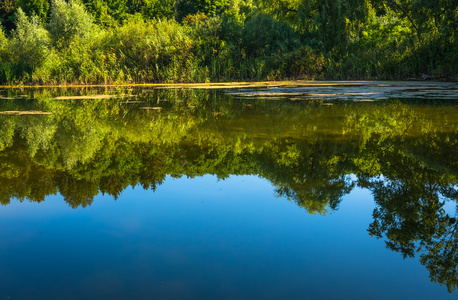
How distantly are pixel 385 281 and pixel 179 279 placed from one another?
0.84m

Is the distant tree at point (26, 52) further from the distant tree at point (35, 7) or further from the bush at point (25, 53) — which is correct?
the distant tree at point (35, 7)

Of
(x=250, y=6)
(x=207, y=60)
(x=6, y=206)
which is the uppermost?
(x=250, y=6)

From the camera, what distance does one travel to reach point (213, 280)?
1752 mm

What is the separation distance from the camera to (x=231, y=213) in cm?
252

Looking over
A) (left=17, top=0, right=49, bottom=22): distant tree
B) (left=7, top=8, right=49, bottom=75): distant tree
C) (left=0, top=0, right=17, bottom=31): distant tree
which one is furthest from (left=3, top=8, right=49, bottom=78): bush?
(left=0, top=0, right=17, bottom=31): distant tree

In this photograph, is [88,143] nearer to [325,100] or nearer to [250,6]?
[325,100]

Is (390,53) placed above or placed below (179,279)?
above

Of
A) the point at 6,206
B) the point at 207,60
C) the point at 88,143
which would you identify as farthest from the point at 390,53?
the point at 6,206

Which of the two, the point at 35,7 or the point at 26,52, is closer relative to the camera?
the point at 26,52

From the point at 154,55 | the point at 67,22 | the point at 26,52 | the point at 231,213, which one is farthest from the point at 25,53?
the point at 231,213

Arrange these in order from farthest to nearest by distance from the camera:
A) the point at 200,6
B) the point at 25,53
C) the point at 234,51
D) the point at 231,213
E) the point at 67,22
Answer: the point at 200,6, the point at 67,22, the point at 25,53, the point at 234,51, the point at 231,213

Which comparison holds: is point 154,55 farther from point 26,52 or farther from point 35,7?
point 35,7

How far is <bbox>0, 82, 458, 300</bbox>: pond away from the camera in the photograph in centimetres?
176

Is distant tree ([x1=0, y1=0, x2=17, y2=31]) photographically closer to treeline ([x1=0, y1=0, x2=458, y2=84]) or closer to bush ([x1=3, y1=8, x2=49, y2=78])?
treeline ([x1=0, y1=0, x2=458, y2=84])
